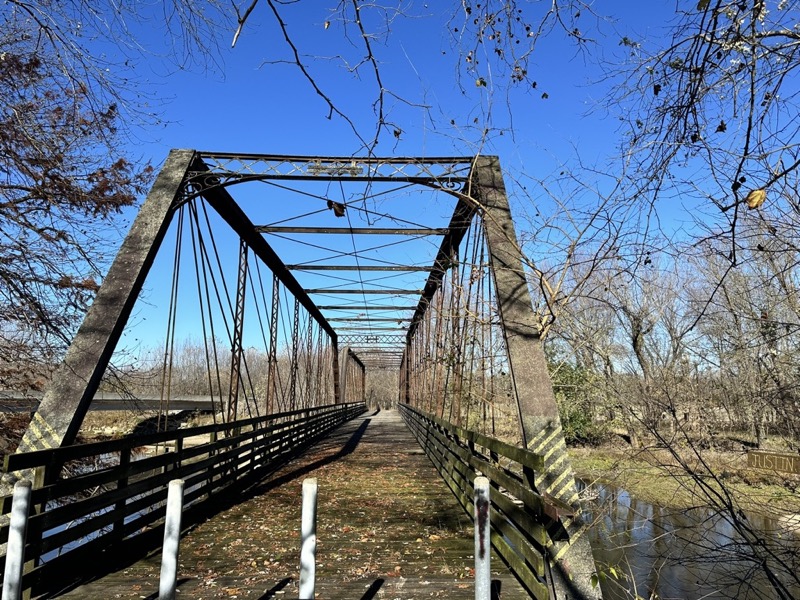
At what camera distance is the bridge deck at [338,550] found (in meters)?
4.23

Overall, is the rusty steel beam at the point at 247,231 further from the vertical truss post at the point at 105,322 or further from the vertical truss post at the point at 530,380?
the vertical truss post at the point at 530,380

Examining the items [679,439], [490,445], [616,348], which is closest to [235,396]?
[490,445]

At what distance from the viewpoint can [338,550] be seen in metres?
5.29

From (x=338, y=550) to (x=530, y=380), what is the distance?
2.48 metres

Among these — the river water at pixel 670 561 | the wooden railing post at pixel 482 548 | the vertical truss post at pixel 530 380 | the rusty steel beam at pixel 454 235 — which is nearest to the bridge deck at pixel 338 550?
the vertical truss post at pixel 530 380

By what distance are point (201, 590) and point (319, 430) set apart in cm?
1554

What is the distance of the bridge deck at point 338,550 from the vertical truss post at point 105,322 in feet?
4.73

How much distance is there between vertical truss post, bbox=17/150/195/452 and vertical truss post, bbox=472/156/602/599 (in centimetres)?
402

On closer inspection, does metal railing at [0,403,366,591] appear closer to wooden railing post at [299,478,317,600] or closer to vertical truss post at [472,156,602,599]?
wooden railing post at [299,478,317,600]

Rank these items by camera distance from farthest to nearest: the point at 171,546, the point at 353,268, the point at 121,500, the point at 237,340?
the point at 353,268, the point at 237,340, the point at 121,500, the point at 171,546

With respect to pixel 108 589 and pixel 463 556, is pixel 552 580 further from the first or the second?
pixel 108 589

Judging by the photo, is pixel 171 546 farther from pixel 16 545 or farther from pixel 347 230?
pixel 347 230

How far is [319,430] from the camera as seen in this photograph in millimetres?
19484

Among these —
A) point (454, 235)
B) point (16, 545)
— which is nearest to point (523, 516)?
point (16, 545)
